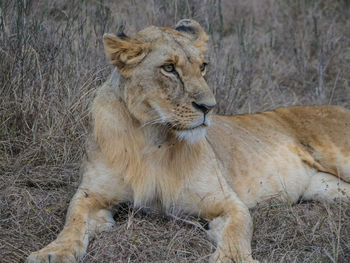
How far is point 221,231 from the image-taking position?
336 cm

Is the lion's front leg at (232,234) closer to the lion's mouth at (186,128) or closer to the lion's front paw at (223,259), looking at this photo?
the lion's front paw at (223,259)

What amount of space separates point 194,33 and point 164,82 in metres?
0.71

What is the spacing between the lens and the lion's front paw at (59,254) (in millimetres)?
2898

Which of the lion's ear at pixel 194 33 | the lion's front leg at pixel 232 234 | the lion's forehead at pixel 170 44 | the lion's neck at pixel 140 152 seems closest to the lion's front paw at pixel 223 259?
the lion's front leg at pixel 232 234

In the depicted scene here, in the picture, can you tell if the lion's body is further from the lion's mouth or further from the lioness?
the lion's mouth

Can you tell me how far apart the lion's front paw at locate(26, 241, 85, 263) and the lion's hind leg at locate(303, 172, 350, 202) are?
1988mm

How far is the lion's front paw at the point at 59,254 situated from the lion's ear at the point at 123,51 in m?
1.00

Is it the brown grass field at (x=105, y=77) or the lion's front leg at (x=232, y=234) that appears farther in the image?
the brown grass field at (x=105, y=77)

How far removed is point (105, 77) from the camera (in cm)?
516

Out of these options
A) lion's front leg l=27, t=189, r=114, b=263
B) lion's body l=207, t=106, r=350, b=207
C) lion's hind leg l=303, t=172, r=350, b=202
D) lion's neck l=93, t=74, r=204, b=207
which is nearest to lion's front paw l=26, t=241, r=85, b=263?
lion's front leg l=27, t=189, r=114, b=263

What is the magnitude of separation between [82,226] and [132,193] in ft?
1.19

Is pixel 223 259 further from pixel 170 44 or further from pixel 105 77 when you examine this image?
pixel 105 77

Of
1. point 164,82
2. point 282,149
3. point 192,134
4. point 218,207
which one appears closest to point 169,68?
point 164,82

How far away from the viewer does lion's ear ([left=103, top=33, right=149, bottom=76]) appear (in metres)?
3.31
